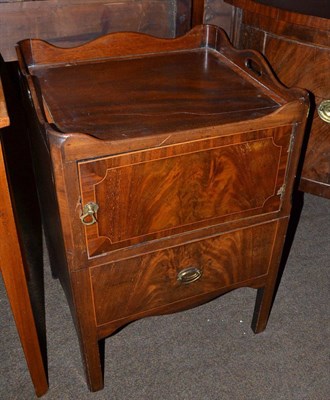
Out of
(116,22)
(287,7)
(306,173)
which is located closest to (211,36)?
(287,7)

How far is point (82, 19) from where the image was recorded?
1.39m

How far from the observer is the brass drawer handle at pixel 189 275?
1092mm

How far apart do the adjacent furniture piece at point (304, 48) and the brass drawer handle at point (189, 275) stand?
0.42 meters

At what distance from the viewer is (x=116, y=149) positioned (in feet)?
2.78

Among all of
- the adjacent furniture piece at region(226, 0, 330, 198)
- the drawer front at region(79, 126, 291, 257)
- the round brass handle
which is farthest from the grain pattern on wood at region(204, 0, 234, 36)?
the drawer front at region(79, 126, 291, 257)

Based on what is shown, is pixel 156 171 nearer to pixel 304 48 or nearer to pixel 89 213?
pixel 89 213

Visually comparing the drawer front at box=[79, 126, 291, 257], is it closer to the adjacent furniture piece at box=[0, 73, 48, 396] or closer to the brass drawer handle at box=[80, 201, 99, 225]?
the brass drawer handle at box=[80, 201, 99, 225]

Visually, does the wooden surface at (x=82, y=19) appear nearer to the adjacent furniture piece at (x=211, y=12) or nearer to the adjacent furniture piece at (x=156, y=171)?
the adjacent furniture piece at (x=211, y=12)

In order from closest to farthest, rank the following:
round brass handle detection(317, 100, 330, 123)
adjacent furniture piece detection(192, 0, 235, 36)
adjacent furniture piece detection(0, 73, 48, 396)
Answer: adjacent furniture piece detection(0, 73, 48, 396), round brass handle detection(317, 100, 330, 123), adjacent furniture piece detection(192, 0, 235, 36)

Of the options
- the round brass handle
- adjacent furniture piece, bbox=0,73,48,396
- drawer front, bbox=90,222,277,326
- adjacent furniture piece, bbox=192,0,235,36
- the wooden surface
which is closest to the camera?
adjacent furniture piece, bbox=0,73,48,396

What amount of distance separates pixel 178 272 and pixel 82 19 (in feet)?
2.63

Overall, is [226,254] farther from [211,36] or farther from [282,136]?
[211,36]

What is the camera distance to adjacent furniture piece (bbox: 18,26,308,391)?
885 mm

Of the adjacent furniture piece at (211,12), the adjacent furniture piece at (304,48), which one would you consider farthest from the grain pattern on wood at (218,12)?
the adjacent furniture piece at (304,48)
